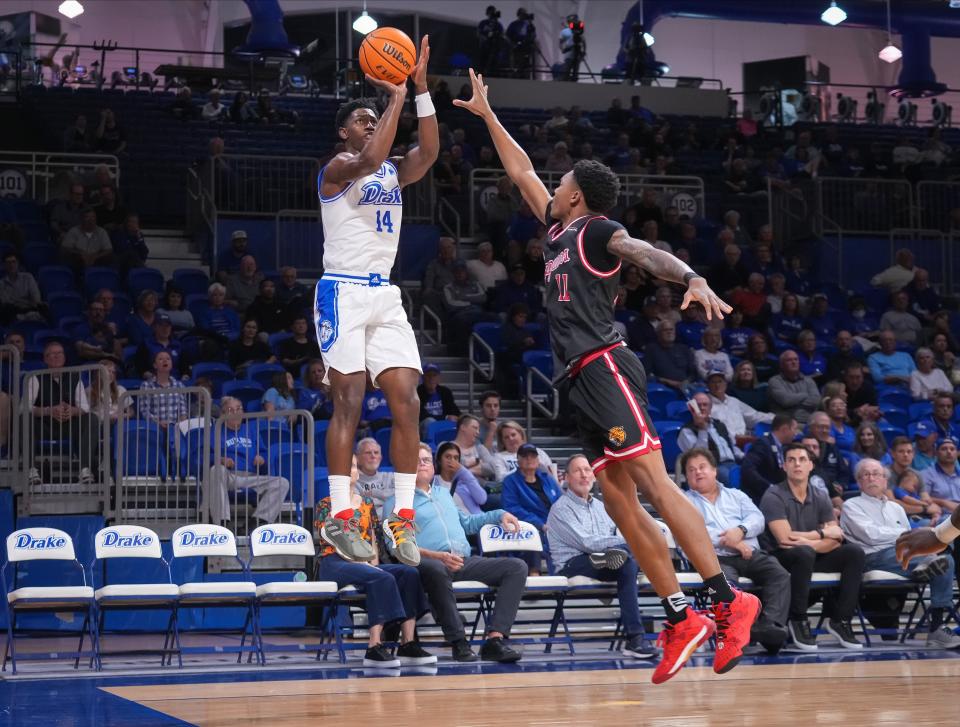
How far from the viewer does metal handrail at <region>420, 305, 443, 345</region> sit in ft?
50.8

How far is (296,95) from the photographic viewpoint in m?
22.9

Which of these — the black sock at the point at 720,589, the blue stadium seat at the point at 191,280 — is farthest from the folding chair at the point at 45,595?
the blue stadium seat at the point at 191,280

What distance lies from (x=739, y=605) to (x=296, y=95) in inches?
723

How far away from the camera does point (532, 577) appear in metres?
10.2

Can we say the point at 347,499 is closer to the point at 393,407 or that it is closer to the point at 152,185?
the point at 393,407

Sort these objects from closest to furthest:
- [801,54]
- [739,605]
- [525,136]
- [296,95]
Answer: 1. [739,605]
2. [525,136]
3. [296,95]
4. [801,54]

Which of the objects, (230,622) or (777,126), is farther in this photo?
(777,126)

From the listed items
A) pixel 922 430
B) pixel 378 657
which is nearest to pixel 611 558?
pixel 378 657

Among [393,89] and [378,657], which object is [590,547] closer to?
[378,657]

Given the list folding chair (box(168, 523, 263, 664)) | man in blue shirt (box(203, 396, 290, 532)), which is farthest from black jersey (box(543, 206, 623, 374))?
man in blue shirt (box(203, 396, 290, 532))

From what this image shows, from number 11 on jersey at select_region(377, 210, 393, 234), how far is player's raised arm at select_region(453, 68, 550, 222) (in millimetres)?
647

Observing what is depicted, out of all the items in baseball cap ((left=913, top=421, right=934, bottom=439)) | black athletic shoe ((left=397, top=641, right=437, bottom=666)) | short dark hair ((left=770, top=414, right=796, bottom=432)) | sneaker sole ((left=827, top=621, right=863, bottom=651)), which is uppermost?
short dark hair ((left=770, top=414, right=796, bottom=432))

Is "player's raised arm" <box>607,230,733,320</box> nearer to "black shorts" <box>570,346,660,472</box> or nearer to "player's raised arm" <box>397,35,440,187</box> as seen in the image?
"black shorts" <box>570,346,660,472</box>

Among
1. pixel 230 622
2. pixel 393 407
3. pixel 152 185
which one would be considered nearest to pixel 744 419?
pixel 230 622
